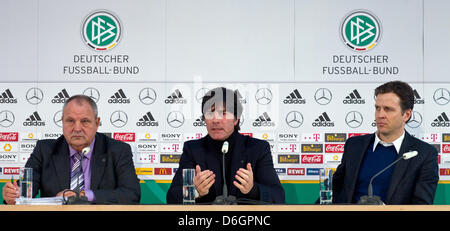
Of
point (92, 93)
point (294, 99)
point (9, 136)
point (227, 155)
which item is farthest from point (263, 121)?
point (9, 136)

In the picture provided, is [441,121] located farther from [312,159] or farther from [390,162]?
[390,162]

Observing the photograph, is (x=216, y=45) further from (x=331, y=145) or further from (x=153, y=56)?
(x=331, y=145)

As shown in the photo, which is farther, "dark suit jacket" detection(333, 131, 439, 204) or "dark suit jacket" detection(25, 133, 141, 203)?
"dark suit jacket" detection(25, 133, 141, 203)

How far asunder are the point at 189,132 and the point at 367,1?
185 centimetres

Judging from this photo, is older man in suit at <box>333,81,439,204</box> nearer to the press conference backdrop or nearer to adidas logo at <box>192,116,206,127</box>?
the press conference backdrop

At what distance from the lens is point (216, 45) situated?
476cm

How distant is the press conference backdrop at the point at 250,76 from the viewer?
472 cm

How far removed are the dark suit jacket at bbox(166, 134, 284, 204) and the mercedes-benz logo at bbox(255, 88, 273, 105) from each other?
865 mm

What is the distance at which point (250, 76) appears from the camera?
471cm

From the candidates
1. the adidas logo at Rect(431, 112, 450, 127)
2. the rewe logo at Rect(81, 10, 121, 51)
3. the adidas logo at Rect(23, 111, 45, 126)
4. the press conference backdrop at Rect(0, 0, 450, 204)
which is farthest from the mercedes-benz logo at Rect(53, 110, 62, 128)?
the adidas logo at Rect(431, 112, 450, 127)

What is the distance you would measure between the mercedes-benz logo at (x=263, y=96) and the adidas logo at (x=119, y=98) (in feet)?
3.56

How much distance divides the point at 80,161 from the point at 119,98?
3.77 feet

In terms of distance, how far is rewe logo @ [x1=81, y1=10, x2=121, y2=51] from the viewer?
4.80 meters
